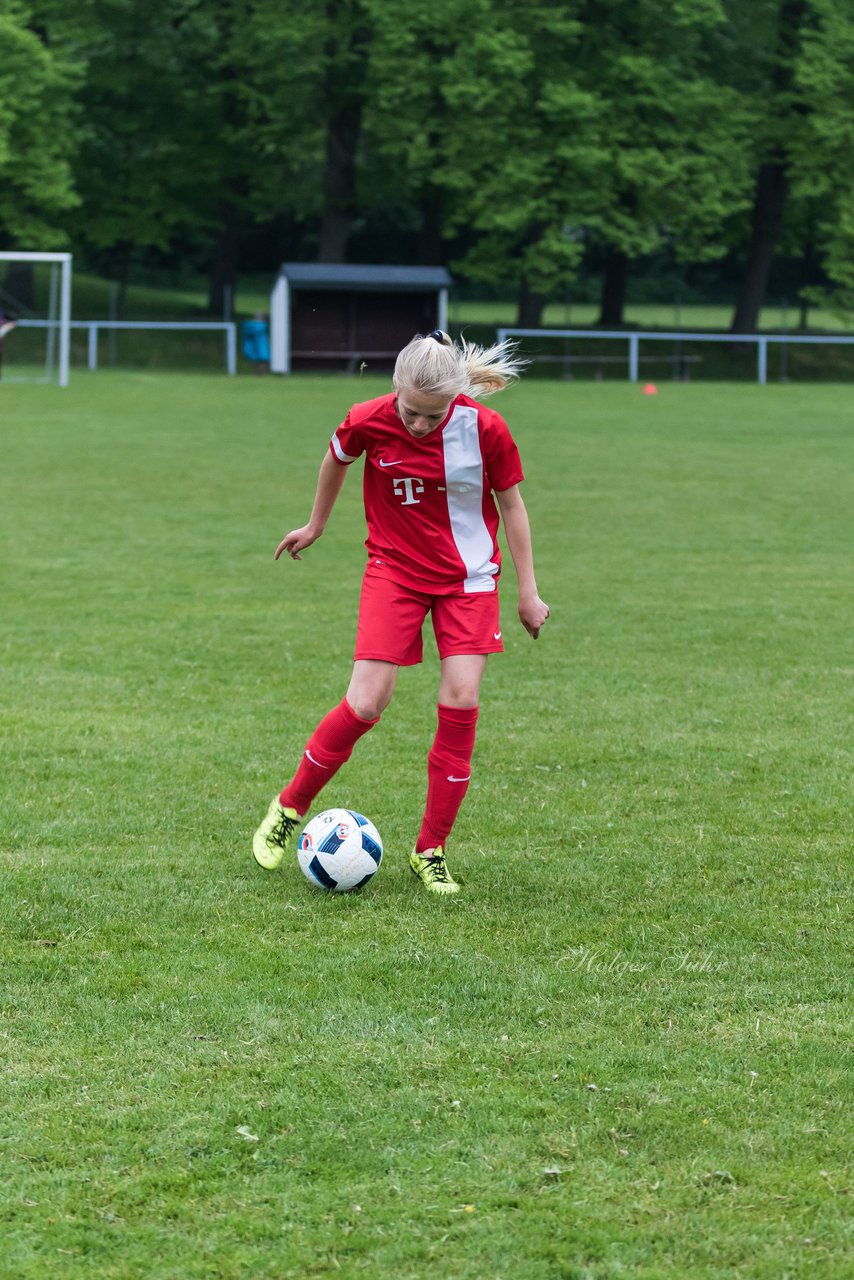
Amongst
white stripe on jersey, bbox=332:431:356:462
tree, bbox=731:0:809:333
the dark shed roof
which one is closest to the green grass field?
white stripe on jersey, bbox=332:431:356:462

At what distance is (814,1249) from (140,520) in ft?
37.8

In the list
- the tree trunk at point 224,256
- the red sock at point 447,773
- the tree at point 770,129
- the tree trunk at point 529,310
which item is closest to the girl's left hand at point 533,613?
the red sock at point 447,773

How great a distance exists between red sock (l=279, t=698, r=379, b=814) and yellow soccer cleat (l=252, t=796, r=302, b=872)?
0.10ft

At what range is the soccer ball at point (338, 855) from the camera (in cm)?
503

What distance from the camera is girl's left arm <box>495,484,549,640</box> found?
514cm

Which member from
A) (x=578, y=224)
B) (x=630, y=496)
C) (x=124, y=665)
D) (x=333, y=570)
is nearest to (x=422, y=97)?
(x=578, y=224)

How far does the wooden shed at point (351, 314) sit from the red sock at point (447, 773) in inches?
1283

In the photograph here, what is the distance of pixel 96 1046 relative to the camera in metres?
3.86

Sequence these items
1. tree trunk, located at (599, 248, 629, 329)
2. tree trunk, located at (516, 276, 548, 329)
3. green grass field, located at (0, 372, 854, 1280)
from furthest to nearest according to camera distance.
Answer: tree trunk, located at (599, 248, 629, 329) → tree trunk, located at (516, 276, 548, 329) → green grass field, located at (0, 372, 854, 1280)

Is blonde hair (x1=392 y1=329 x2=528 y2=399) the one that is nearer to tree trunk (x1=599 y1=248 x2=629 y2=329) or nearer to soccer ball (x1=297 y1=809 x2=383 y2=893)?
soccer ball (x1=297 y1=809 x2=383 y2=893)

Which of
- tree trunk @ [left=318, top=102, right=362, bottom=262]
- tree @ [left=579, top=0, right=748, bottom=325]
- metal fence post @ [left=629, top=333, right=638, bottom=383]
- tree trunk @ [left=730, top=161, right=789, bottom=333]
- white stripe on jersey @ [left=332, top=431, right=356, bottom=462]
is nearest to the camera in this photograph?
white stripe on jersey @ [left=332, top=431, right=356, bottom=462]

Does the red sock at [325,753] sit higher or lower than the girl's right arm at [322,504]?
lower

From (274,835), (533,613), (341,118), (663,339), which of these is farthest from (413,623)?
(341,118)

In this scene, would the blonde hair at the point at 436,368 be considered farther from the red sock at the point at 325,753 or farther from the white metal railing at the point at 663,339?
the white metal railing at the point at 663,339
